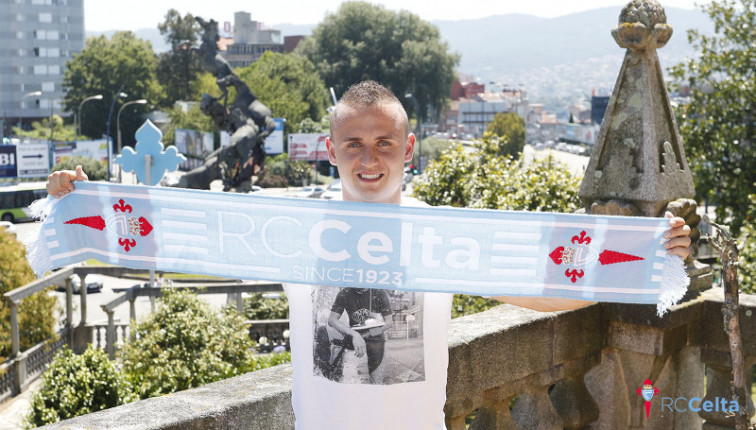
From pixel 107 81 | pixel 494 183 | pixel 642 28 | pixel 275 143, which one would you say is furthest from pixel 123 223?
pixel 107 81

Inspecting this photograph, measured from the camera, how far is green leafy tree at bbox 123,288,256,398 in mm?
11977

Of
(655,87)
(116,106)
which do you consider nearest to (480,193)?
(655,87)

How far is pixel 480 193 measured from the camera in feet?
46.0

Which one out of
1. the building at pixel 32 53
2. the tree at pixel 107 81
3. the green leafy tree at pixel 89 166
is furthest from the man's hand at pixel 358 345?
the building at pixel 32 53

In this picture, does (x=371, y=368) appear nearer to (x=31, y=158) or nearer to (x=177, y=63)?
(x=31, y=158)

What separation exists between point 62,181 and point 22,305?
1617 centimetres

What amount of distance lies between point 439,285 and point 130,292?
1497 cm

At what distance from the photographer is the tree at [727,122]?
17.5 metres

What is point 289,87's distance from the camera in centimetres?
7562

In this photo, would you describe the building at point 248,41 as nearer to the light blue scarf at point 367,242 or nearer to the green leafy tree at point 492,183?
the green leafy tree at point 492,183

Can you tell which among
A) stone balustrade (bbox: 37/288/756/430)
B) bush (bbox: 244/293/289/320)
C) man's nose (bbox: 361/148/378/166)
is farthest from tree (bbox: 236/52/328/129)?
man's nose (bbox: 361/148/378/166)

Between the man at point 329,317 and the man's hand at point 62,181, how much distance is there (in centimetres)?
90

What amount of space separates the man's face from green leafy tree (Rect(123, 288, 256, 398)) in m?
9.72

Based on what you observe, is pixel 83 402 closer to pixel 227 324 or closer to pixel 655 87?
pixel 227 324
